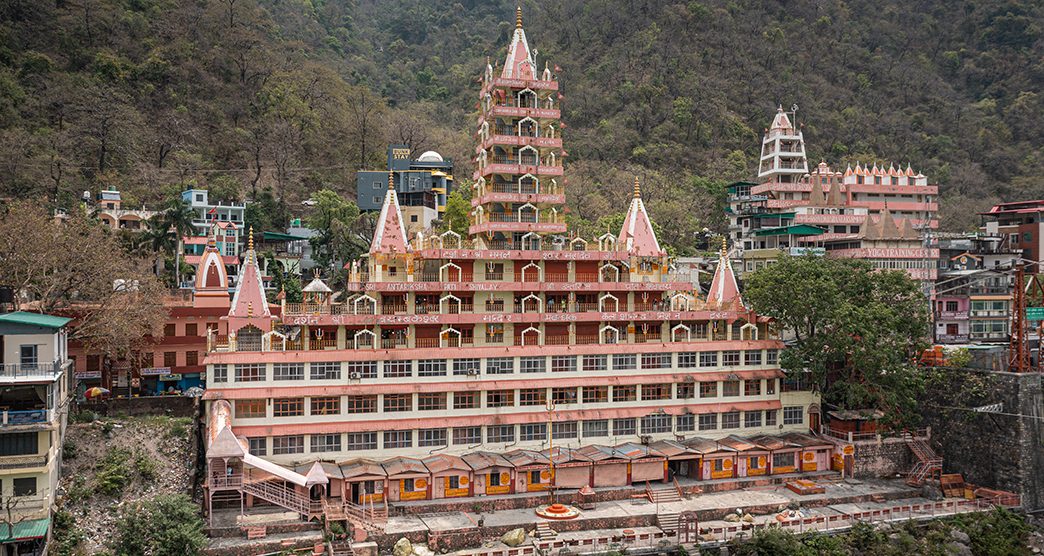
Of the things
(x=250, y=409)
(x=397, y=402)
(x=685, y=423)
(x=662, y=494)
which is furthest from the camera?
(x=685, y=423)

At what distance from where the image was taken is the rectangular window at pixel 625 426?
42.9 meters

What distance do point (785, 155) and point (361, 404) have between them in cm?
5339

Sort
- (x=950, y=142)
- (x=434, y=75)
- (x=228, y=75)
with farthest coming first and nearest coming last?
(x=434, y=75) < (x=950, y=142) < (x=228, y=75)

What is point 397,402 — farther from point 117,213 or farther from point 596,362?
point 117,213

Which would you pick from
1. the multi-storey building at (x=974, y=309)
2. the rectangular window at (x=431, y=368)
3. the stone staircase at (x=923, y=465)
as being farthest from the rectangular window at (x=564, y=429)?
the multi-storey building at (x=974, y=309)

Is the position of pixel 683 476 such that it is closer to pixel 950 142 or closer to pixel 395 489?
pixel 395 489

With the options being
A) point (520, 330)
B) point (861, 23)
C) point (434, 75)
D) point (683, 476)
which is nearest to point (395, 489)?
point (520, 330)

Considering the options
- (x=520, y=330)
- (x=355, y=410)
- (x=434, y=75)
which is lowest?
(x=355, y=410)

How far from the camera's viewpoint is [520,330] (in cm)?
4322

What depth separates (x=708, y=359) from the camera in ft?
148

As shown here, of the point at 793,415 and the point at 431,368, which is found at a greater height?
the point at 431,368

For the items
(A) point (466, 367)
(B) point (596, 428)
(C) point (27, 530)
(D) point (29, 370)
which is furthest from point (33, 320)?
(B) point (596, 428)

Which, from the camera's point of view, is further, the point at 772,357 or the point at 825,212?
the point at 825,212

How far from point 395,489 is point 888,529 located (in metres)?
22.7
